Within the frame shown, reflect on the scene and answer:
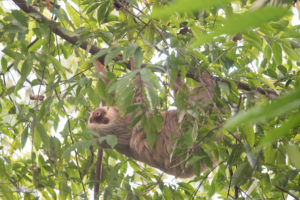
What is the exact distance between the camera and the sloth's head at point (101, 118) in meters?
5.15

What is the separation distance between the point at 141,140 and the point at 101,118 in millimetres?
732

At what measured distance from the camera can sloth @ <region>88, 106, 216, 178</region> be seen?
15.8 feet

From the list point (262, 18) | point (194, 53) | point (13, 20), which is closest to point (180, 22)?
point (194, 53)

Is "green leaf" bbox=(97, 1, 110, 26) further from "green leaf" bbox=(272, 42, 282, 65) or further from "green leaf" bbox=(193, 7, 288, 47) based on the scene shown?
"green leaf" bbox=(193, 7, 288, 47)

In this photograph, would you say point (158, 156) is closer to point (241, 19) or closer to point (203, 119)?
point (203, 119)

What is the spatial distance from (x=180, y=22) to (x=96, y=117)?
7.06 feet

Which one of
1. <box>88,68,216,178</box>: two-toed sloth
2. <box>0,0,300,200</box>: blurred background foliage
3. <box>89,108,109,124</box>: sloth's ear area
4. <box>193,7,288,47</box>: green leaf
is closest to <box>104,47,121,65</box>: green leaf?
<box>0,0,300,200</box>: blurred background foliage

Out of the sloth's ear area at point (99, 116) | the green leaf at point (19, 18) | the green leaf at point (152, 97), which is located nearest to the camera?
the green leaf at point (152, 97)

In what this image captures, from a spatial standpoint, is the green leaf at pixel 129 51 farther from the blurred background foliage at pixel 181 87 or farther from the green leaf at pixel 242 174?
the green leaf at pixel 242 174

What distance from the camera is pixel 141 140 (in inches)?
198

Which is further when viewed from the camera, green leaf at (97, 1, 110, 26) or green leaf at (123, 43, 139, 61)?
green leaf at (97, 1, 110, 26)

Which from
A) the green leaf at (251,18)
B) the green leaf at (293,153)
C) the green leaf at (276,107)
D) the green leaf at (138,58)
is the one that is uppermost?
the green leaf at (251,18)

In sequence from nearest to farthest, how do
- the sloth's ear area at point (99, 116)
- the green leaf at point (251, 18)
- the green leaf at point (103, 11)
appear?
the green leaf at point (251, 18)
the green leaf at point (103, 11)
the sloth's ear area at point (99, 116)

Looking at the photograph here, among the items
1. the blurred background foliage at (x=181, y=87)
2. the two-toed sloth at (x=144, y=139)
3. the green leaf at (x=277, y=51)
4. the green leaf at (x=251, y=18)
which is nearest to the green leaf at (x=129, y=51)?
the blurred background foliage at (x=181, y=87)
